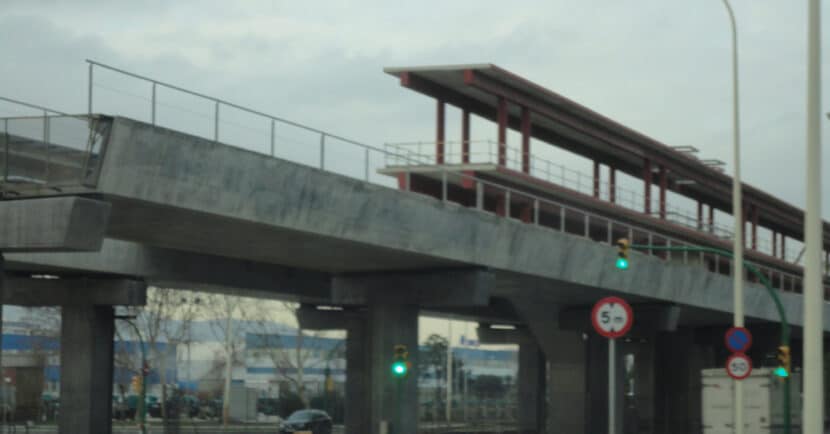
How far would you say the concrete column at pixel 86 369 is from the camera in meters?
41.8

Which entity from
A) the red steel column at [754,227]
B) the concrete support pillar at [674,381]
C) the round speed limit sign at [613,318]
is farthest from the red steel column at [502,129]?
the red steel column at [754,227]

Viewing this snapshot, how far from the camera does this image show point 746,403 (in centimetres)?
3306

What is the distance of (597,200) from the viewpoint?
65.8m

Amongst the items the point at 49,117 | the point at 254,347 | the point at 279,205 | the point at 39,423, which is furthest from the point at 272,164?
the point at 254,347

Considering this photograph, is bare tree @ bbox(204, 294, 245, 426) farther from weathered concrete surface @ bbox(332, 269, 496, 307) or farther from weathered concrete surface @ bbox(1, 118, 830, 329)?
weathered concrete surface @ bbox(332, 269, 496, 307)

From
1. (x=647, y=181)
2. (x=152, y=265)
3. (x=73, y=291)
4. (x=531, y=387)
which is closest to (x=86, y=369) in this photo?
(x=73, y=291)

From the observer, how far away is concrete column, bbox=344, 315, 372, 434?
5767 centimetres

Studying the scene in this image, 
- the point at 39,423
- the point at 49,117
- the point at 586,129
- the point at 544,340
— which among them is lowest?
the point at 39,423

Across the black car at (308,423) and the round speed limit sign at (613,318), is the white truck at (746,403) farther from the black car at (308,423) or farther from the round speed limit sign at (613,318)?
the black car at (308,423)

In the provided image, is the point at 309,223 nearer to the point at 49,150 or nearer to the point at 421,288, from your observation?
the point at 49,150

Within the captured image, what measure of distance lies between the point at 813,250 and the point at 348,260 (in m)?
22.2

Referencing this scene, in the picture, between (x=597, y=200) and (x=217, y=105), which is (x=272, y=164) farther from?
(x=597, y=200)

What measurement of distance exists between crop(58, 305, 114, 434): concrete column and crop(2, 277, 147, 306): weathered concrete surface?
0.39 metres

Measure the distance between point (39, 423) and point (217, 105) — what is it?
4965 centimetres
